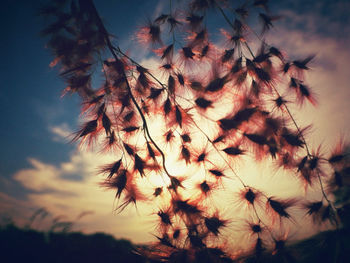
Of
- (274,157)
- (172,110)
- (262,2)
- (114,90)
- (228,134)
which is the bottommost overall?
(274,157)

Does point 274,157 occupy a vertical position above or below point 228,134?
below

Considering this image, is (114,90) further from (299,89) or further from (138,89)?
(299,89)

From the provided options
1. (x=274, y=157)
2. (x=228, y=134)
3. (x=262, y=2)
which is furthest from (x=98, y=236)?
(x=262, y=2)

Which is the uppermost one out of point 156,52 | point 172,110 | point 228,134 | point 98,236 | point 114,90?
point 156,52

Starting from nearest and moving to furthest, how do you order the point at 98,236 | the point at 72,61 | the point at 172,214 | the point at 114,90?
the point at 172,214
the point at 114,90
the point at 72,61
the point at 98,236

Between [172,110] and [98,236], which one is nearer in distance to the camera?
[172,110]

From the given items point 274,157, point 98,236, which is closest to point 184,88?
point 274,157

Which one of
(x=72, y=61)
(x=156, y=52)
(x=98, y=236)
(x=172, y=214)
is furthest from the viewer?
(x=98, y=236)

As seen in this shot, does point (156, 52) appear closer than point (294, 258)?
No

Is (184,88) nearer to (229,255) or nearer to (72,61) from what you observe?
(72,61)
